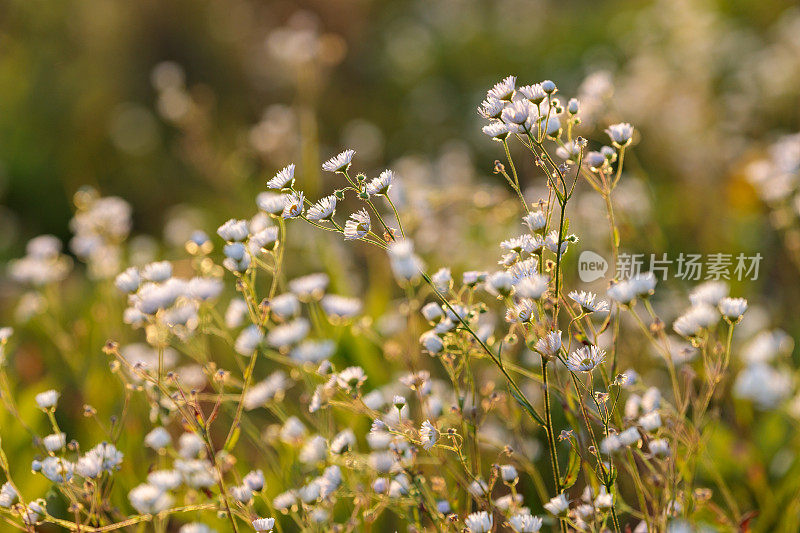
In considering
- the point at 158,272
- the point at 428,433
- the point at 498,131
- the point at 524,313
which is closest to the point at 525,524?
the point at 428,433

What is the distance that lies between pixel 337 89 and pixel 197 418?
5319 mm

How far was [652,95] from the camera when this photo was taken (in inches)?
144

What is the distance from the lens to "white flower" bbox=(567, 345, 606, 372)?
0.94 metres

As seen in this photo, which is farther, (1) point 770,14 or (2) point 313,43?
(1) point 770,14

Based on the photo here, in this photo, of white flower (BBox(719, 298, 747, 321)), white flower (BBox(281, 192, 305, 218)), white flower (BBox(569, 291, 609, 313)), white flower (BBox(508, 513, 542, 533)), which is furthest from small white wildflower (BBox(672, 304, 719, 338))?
white flower (BBox(281, 192, 305, 218))

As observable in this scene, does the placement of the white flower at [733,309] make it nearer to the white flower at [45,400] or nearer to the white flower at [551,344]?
the white flower at [551,344]

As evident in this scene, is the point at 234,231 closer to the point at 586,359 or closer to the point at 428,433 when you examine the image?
the point at 428,433

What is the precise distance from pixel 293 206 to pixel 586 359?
0.45 m

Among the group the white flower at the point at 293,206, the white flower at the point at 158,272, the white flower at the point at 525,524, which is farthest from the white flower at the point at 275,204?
the white flower at the point at 525,524

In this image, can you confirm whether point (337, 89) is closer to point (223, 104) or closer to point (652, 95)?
point (223, 104)

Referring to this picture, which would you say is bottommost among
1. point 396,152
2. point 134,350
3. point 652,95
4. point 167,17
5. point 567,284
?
point 134,350

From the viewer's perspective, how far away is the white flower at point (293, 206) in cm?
102

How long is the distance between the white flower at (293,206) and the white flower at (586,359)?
1.40ft

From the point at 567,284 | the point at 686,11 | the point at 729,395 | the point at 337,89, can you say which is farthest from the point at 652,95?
the point at 337,89
